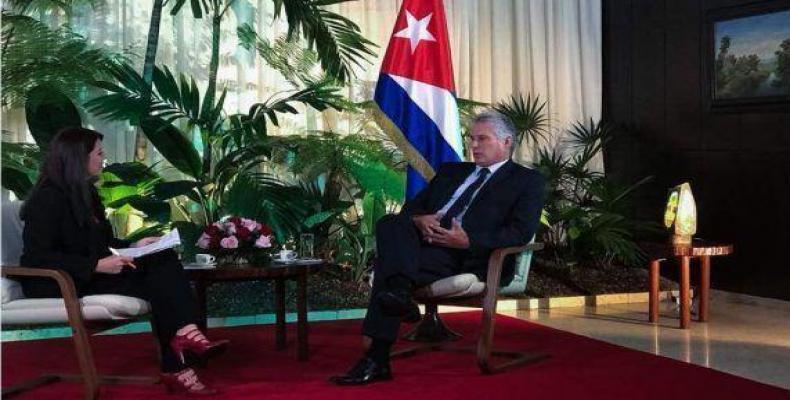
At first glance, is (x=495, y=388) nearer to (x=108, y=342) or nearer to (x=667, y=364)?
(x=667, y=364)

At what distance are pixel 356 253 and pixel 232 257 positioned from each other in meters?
2.19

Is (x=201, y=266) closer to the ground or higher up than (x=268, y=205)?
closer to the ground

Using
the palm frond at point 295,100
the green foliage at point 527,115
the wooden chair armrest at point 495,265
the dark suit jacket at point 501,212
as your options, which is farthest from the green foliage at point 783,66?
the wooden chair armrest at point 495,265

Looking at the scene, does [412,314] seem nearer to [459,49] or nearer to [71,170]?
[71,170]

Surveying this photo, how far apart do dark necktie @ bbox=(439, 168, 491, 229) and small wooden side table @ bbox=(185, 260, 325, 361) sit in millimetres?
656

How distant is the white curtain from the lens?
7.13 metres

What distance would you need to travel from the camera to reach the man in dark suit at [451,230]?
4328 mm

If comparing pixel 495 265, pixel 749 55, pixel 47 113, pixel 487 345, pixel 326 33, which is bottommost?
pixel 487 345

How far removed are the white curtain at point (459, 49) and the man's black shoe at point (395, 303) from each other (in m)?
3.44

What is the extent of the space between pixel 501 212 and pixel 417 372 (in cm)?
85

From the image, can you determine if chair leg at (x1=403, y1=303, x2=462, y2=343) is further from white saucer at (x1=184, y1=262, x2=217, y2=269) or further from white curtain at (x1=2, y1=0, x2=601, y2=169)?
white curtain at (x1=2, y1=0, x2=601, y2=169)

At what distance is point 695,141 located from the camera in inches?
301

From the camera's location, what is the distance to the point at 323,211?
6.93 meters

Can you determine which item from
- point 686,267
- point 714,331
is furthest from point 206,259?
point 714,331
